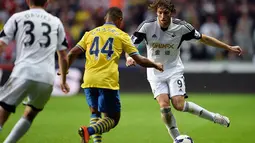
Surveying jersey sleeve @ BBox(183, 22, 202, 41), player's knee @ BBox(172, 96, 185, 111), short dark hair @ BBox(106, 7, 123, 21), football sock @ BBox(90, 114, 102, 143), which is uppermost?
short dark hair @ BBox(106, 7, 123, 21)

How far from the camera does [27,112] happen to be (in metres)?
7.70

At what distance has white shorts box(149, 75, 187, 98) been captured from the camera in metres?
9.50

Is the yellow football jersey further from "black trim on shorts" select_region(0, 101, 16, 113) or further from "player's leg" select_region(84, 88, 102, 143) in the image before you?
"black trim on shorts" select_region(0, 101, 16, 113)

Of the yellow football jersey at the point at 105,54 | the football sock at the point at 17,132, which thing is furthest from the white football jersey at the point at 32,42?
the yellow football jersey at the point at 105,54

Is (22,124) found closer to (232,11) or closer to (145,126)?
(145,126)

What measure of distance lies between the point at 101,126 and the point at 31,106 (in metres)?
1.13

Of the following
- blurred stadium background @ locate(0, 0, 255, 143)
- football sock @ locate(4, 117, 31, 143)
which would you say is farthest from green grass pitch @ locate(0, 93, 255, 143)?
football sock @ locate(4, 117, 31, 143)

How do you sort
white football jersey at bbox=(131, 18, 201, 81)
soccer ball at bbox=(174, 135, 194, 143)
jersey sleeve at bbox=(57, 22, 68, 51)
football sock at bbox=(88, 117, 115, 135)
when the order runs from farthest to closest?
white football jersey at bbox=(131, 18, 201, 81) → soccer ball at bbox=(174, 135, 194, 143) → football sock at bbox=(88, 117, 115, 135) → jersey sleeve at bbox=(57, 22, 68, 51)

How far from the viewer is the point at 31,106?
770 cm

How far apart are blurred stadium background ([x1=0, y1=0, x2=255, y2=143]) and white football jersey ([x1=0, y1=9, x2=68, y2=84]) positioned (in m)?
5.63

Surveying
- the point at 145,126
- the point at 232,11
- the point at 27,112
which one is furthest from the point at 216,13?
the point at 27,112

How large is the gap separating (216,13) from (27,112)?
15.0 metres

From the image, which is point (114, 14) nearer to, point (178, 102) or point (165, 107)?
point (165, 107)

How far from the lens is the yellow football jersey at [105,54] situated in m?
8.53
